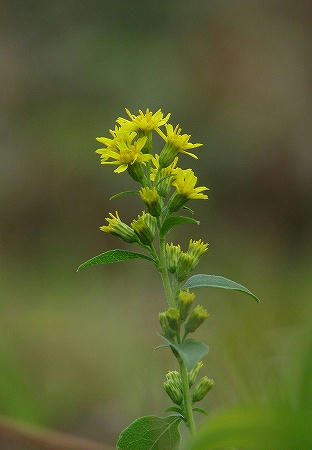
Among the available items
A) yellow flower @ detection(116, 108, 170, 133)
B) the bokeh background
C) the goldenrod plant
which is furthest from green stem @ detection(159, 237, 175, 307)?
the bokeh background

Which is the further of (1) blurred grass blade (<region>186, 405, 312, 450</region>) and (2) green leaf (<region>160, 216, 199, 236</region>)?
(2) green leaf (<region>160, 216, 199, 236</region>)

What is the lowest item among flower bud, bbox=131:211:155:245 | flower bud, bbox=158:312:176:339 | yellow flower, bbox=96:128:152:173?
flower bud, bbox=158:312:176:339

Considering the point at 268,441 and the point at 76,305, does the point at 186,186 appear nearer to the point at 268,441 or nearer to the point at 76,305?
the point at 268,441

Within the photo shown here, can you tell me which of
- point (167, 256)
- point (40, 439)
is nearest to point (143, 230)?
point (167, 256)

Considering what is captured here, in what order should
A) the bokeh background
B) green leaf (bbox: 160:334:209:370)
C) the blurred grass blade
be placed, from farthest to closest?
1. the bokeh background
2. green leaf (bbox: 160:334:209:370)
3. the blurred grass blade

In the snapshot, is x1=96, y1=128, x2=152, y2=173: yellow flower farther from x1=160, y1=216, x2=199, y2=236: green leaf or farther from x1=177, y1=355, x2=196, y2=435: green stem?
x1=177, y1=355, x2=196, y2=435: green stem

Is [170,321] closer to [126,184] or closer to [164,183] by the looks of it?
[164,183]

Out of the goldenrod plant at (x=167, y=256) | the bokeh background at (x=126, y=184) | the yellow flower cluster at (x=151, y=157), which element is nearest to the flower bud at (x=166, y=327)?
the goldenrod plant at (x=167, y=256)
